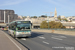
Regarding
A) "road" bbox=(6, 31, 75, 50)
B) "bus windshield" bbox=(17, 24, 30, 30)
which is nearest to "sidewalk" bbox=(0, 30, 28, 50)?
"road" bbox=(6, 31, 75, 50)

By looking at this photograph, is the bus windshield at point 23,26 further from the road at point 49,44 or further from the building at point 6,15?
the building at point 6,15

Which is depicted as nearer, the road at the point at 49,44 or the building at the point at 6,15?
the road at the point at 49,44

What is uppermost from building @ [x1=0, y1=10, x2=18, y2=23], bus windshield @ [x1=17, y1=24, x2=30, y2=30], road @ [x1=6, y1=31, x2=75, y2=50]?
building @ [x1=0, y1=10, x2=18, y2=23]

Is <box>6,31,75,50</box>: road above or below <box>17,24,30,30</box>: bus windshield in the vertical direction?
below

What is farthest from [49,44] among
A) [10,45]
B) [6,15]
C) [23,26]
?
[6,15]

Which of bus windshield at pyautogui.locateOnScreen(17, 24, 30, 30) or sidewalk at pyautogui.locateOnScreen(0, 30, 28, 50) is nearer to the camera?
sidewalk at pyautogui.locateOnScreen(0, 30, 28, 50)

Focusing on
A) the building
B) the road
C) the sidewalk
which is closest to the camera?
the sidewalk

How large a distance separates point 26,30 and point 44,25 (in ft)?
299

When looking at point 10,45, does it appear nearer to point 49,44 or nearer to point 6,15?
point 49,44

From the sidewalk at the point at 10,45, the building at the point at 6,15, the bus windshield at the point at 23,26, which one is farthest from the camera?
the building at the point at 6,15

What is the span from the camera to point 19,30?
2322 cm

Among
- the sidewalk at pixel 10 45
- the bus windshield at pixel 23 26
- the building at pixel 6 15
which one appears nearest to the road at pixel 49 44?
the sidewalk at pixel 10 45

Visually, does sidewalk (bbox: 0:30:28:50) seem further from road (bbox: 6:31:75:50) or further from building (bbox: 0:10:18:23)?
building (bbox: 0:10:18:23)

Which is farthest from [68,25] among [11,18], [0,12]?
[0,12]
